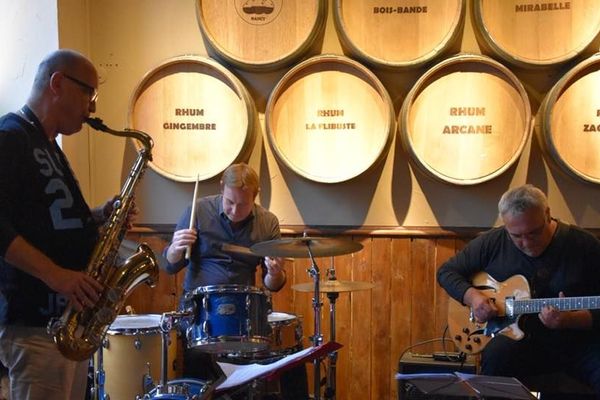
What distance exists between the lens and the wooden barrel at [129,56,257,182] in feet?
10.8

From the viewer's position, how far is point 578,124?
305 centimetres

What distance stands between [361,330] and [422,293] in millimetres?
382

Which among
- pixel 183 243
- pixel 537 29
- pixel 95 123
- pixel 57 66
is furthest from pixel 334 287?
pixel 537 29

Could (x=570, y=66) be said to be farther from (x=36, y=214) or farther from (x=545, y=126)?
(x=36, y=214)

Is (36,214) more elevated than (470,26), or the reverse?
(470,26)

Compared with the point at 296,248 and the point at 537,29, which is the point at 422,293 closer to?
the point at 296,248

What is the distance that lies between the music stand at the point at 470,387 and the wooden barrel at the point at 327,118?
1366mm

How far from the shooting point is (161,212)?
11.4 feet

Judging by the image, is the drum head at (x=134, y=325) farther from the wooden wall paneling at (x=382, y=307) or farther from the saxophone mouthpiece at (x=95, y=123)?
the saxophone mouthpiece at (x=95, y=123)

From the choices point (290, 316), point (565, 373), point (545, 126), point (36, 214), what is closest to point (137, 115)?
point (290, 316)

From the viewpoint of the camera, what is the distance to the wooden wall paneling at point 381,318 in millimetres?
3283

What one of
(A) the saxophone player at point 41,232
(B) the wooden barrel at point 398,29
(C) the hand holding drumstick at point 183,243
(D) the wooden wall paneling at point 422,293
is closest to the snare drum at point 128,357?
(C) the hand holding drumstick at point 183,243

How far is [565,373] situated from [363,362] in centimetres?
107

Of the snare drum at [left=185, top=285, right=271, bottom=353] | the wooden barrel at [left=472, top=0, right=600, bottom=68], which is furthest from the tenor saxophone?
the wooden barrel at [left=472, top=0, right=600, bottom=68]
